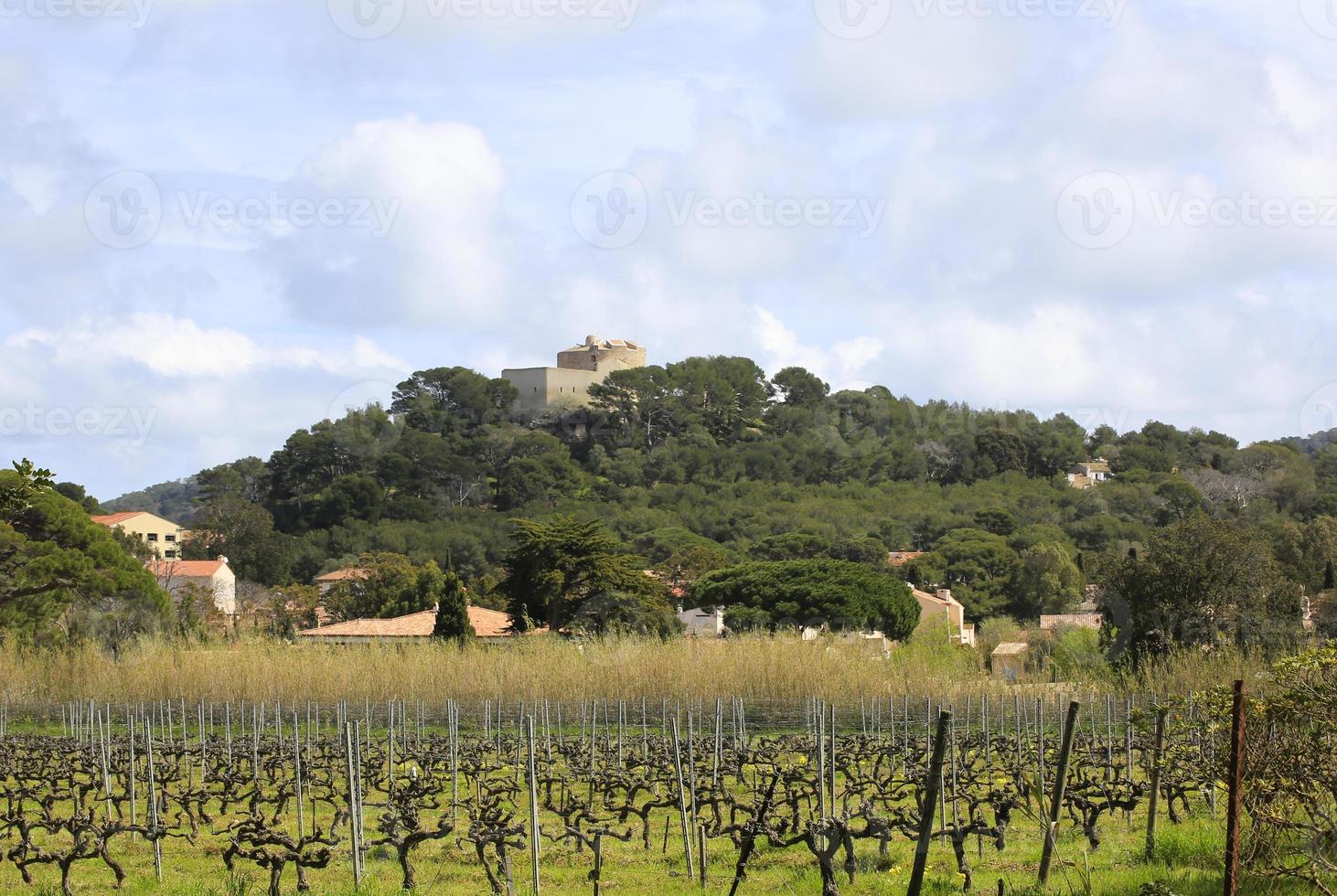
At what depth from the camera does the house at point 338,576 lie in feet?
162

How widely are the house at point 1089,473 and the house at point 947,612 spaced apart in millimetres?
27116

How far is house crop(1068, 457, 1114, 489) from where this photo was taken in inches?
2989

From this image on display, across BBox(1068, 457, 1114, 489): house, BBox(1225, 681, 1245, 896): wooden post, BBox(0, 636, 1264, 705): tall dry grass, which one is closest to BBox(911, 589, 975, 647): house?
BBox(0, 636, 1264, 705): tall dry grass

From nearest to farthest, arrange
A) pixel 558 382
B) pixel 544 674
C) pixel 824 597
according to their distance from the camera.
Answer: pixel 544 674, pixel 824 597, pixel 558 382

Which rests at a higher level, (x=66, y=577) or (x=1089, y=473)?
(x=1089, y=473)

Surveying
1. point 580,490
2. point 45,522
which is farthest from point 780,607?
point 580,490

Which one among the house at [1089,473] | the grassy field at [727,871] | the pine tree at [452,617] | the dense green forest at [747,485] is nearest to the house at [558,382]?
the dense green forest at [747,485]

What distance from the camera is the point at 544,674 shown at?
21703mm

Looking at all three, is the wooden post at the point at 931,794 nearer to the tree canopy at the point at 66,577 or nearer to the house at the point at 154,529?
the tree canopy at the point at 66,577

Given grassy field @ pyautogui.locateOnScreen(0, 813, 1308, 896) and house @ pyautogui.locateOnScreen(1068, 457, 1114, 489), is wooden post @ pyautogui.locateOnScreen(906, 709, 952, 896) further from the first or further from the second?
house @ pyautogui.locateOnScreen(1068, 457, 1114, 489)

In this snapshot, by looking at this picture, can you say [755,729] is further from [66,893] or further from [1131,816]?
[66,893]

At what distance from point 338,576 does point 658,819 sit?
43.2 m

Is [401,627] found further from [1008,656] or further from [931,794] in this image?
[931,794]

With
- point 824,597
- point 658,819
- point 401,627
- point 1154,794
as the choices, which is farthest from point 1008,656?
point 1154,794
